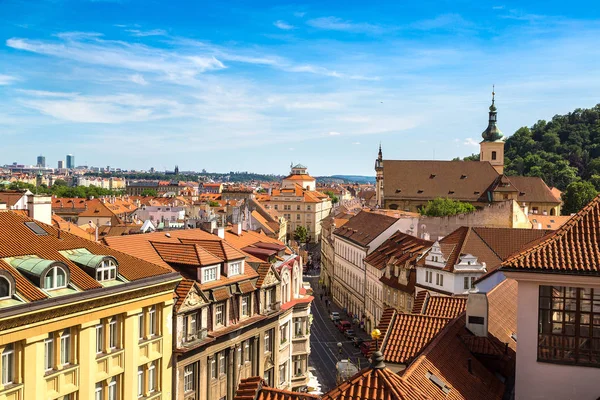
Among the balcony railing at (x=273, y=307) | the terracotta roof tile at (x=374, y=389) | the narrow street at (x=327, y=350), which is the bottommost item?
the narrow street at (x=327, y=350)

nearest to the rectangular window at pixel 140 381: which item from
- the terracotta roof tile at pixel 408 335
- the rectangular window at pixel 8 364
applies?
the rectangular window at pixel 8 364

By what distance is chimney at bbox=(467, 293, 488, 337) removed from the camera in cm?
2091

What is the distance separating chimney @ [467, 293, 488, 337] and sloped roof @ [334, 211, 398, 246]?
50533 mm

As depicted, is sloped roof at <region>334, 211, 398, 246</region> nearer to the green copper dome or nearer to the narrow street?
the narrow street

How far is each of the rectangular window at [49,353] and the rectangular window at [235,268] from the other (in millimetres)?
12887

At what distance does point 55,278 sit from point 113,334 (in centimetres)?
403

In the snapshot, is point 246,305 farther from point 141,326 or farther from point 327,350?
point 327,350

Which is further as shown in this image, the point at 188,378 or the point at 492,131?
the point at 492,131

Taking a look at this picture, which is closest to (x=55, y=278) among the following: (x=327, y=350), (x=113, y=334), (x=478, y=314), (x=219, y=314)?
Answer: (x=113, y=334)

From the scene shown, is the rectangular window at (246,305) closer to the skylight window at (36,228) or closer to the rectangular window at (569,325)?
the skylight window at (36,228)

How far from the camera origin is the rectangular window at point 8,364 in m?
21.3

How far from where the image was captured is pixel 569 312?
15.5 meters

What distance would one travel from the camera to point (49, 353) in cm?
2333

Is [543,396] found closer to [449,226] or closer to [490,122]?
[449,226]
